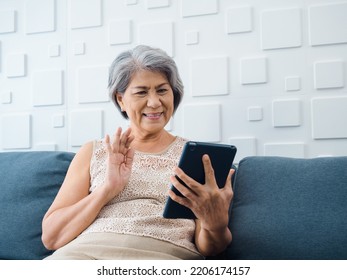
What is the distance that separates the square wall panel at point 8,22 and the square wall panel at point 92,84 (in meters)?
0.53

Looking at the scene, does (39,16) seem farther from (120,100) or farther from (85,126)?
(120,100)

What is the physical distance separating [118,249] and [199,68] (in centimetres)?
108

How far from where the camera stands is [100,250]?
1.33 meters

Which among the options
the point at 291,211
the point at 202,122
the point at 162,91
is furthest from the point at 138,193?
the point at 202,122

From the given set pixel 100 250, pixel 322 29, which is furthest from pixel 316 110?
pixel 100 250

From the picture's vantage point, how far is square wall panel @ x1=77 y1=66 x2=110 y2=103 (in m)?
2.27

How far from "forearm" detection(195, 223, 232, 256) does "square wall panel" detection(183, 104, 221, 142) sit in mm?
679

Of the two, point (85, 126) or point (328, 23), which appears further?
point (85, 126)

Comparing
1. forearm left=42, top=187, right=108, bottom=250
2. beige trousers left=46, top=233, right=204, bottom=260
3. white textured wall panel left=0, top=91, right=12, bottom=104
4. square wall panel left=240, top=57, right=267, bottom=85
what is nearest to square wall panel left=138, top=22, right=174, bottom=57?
square wall panel left=240, top=57, right=267, bottom=85

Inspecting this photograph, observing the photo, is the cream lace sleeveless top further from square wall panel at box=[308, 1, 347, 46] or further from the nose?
square wall panel at box=[308, 1, 347, 46]

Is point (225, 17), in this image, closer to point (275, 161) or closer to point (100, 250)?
point (275, 161)

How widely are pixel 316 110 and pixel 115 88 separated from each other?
896 mm

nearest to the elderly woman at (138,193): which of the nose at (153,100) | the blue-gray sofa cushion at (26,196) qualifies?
the nose at (153,100)

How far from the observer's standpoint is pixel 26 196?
1837 mm
